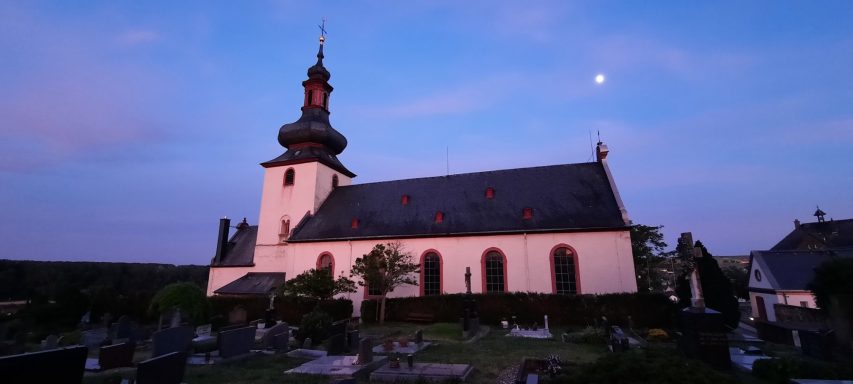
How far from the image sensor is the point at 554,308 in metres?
18.0

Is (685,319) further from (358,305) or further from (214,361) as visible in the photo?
(358,305)

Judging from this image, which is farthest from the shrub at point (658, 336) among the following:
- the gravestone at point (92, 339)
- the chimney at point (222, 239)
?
the chimney at point (222, 239)

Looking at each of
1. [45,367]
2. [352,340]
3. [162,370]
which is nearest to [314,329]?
[352,340]

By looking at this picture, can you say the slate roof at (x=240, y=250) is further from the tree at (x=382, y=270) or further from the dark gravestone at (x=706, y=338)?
the dark gravestone at (x=706, y=338)

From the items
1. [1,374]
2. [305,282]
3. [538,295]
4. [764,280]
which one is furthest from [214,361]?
[764,280]

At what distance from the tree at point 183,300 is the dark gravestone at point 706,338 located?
758 inches

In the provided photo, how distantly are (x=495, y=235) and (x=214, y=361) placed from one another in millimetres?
14470

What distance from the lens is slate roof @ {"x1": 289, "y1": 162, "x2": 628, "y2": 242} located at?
→ 20.9 metres

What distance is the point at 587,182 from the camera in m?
22.7

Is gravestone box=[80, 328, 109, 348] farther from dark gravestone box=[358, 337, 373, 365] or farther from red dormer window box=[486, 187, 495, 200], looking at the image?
red dormer window box=[486, 187, 495, 200]

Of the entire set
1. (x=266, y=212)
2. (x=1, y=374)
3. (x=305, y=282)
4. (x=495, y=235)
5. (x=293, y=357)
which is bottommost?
(x=293, y=357)

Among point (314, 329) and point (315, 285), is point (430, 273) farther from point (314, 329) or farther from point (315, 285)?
point (314, 329)

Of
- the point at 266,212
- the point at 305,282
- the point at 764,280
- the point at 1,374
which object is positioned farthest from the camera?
the point at 266,212

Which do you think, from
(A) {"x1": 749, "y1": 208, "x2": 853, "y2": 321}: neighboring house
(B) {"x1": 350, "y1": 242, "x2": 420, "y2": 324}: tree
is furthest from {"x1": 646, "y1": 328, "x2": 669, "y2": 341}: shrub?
(A) {"x1": 749, "y1": 208, "x2": 853, "y2": 321}: neighboring house
